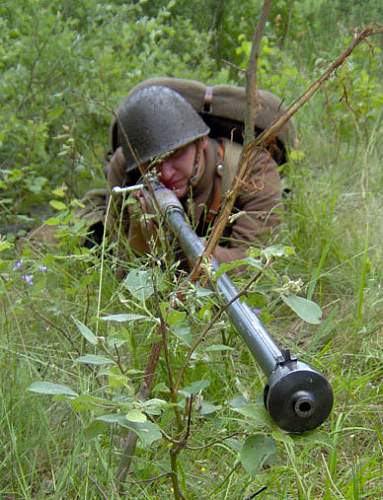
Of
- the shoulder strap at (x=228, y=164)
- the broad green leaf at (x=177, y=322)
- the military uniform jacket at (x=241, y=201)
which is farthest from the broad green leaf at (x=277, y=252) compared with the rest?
the shoulder strap at (x=228, y=164)

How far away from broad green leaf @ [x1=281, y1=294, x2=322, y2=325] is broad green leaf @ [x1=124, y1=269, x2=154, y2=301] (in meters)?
0.28

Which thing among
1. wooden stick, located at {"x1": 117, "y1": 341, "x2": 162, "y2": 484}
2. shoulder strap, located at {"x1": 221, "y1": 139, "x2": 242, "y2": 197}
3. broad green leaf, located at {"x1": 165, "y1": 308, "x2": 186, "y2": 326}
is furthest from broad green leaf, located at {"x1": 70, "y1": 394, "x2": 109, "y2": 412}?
shoulder strap, located at {"x1": 221, "y1": 139, "x2": 242, "y2": 197}

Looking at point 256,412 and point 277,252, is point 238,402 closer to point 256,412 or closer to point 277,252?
point 256,412

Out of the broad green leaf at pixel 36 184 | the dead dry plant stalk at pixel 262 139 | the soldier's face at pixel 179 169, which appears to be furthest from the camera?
the broad green leaf at pixel 36 184

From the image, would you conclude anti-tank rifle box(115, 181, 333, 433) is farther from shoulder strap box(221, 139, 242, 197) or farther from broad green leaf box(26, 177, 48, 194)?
broad green leaf box(26, 177, 48, 194)

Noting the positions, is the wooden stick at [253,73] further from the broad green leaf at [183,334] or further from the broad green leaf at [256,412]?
the broad green leaf at [256,412]

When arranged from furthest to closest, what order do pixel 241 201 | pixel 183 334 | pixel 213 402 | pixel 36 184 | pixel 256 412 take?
pixel 36 184 → pixel 241 201 → pixel 213 402 → pixel 183 334 → pixel 256 412

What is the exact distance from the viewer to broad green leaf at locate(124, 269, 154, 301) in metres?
1.45

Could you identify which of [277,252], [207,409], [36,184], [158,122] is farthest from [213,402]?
[36,184]

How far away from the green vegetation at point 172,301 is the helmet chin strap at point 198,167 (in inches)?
15.6

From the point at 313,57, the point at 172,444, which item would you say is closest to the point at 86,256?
A: the point at 172,444

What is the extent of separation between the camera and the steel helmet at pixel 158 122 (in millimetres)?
3246

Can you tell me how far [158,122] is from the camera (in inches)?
128

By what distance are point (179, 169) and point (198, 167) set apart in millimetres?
A: 79
